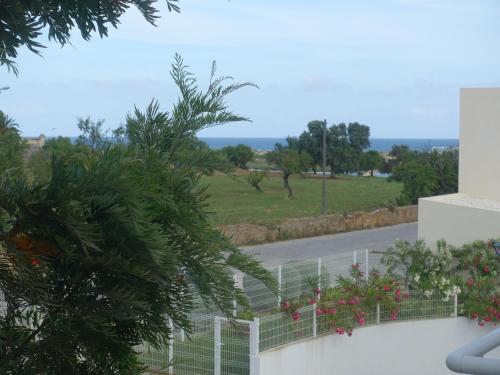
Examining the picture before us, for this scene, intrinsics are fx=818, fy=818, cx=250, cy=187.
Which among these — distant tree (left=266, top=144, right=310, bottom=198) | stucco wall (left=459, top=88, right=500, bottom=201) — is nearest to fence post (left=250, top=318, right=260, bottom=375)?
stucco wall (left=459, top=88, right=500, bottom=201)

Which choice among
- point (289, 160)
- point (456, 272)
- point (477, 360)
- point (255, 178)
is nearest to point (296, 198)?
point (289, 160)

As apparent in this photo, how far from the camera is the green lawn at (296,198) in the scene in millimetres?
40906

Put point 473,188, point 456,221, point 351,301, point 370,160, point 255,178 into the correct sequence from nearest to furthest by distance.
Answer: point 351,301 < point 456,221 < point 473,188 < point 255,178 < point 370,160

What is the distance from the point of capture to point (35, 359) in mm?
3848

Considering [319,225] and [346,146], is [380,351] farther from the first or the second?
[346,146]

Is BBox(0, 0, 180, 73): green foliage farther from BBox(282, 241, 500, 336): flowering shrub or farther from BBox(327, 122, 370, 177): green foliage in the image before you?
BBox(327, 122, 370, 177): green foliage

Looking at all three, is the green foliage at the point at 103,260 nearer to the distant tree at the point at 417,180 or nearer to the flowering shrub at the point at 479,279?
the flowering shrub at the point at 479,279

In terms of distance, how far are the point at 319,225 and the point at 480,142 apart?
14.8 meters

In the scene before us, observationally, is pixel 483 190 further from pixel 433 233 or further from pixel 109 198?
pixel 109 198

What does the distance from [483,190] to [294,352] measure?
8115 millimetres

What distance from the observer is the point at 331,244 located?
28.8 metres

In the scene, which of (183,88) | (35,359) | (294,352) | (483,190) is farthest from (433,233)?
(35,359)

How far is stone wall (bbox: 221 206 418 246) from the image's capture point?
29.1 meters

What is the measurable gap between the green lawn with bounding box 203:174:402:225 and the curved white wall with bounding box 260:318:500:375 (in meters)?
17.1
